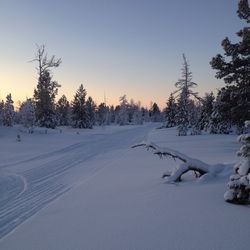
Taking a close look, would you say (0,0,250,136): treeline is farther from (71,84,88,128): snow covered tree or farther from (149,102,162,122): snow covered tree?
(149,102,162,122): snow covered tree

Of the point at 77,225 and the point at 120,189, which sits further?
the point at 120,189

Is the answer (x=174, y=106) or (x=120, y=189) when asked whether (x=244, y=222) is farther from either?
(x=174, y=106)

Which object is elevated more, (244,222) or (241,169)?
(241,169)

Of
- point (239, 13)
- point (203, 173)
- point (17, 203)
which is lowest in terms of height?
point (17, 203)

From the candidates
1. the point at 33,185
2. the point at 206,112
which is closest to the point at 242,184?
the point at 33,185

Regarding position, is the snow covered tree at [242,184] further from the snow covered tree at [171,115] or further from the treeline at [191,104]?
the snow covered tree at [171,115]

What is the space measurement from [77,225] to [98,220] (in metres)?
0.47

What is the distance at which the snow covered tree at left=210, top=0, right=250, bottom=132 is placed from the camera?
2478 centimetres

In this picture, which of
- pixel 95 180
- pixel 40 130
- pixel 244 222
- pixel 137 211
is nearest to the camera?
pixel 244 222

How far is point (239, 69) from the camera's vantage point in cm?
2589

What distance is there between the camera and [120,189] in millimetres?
11641

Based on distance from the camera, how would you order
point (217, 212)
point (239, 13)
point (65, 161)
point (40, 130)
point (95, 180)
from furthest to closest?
point (40, 130)
point (239, 13)
point (65, 161)
point (95, 180)
point (217, 212)

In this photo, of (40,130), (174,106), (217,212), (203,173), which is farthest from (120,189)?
(174,106)

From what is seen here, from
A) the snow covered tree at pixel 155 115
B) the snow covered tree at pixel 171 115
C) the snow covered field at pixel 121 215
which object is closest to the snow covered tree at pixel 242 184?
the snow covered field at pixel 121 215
